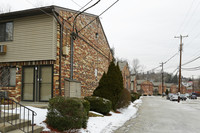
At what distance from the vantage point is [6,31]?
11469 millimetres

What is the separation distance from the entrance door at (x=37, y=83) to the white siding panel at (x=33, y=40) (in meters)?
0.69

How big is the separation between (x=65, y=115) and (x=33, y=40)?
5535mm

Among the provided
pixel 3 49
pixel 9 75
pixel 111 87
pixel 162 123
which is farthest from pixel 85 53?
pixel 162 123

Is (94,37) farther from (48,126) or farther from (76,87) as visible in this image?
(48,126)

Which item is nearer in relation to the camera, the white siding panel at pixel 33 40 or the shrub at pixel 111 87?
the white siding panel at pixel 33 40

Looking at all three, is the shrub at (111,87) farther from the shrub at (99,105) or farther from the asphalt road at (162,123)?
the asphalt road at (162,123)

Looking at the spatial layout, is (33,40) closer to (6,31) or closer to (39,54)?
(39,54)

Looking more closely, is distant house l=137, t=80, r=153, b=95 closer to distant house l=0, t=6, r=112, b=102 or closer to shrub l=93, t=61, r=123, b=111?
shrub l=93, t=61, r=123, b=111

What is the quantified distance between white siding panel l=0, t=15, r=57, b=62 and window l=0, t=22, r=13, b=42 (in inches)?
13.1

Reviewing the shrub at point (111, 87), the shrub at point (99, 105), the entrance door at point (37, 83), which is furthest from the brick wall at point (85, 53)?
the shrub at point (99, 105)

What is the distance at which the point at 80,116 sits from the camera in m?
6.95

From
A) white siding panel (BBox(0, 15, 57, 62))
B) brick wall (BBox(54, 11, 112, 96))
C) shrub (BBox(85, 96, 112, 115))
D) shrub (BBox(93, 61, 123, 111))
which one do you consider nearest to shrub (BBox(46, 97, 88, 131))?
brick wall (BBox(54, 11, 112, 96))

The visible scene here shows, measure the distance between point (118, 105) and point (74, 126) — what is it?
7809 mm

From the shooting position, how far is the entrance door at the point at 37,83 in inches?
404
